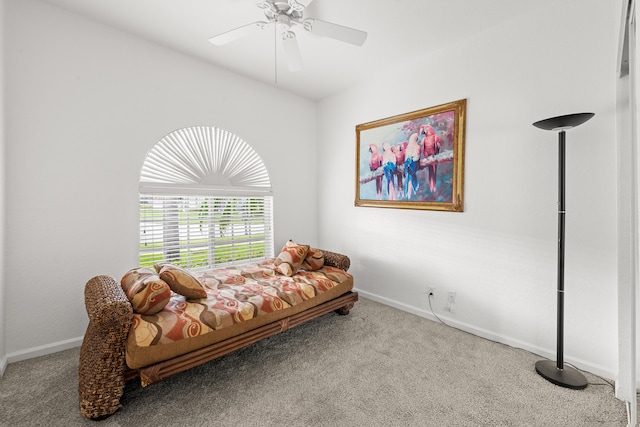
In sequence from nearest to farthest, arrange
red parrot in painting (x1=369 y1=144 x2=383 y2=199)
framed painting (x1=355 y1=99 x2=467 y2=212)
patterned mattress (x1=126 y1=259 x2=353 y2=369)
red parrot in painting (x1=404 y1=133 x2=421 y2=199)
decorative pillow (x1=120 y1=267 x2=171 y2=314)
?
patterned mattress (x1=126 y1=259 x2=353 y2=369) → decorative pillow (x1=120 y1=267 x2=171 y2=314) → framed painting (x1=355 y1=99 x2=467 y2=212) → red parrot in painting (x1=404 y1=133 x2=421 y2=199) → red parrot in painting (x1=369 y1=144 x2=383 y2=199)

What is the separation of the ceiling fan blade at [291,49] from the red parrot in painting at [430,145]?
1459 millimetres

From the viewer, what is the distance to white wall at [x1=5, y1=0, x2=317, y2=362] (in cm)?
212

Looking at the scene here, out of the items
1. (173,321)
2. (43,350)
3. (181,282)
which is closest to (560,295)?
(173,321)

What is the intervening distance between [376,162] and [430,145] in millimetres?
691

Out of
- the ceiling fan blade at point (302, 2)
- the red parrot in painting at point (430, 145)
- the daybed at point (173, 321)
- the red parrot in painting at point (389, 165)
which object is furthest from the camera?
the red parrot in painting at point (389, 165)

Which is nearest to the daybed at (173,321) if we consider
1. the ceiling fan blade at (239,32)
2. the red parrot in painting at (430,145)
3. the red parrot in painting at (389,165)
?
the red parrot in painting at (389,165)

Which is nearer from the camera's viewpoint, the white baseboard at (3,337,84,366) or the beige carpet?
the beige carpet

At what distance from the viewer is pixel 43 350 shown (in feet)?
7.25

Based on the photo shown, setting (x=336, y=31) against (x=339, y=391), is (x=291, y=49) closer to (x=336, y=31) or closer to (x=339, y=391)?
(x=336, y=31)

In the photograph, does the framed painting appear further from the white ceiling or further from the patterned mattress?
the patterned mattress

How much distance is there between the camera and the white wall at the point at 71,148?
2.12 meters

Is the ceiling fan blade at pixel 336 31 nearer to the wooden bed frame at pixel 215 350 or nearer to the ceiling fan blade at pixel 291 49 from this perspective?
the ceiling fan blade at pixel 291 49

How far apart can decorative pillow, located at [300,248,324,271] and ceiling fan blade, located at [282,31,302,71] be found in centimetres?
188

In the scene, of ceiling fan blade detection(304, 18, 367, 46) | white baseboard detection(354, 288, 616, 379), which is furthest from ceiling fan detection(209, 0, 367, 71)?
white baseboard detection(354, 288, 616, 379)
